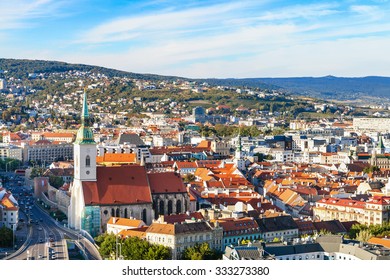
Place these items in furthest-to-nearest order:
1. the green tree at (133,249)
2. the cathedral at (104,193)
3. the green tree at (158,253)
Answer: the cathedral at (104,193)
the green tree at (133,249)
the green tree at (158,253)

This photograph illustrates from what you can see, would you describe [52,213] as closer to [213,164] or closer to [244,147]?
[213,164]

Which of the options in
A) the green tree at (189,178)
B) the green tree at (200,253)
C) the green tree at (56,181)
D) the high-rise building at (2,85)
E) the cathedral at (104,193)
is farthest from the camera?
the high-rise building at (2,85)

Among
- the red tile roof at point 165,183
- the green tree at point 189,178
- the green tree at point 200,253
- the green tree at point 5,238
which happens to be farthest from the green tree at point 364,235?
the green tree at point 189,178

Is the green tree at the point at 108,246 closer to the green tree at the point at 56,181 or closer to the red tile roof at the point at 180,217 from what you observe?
the red tile roof at the point at 180,217

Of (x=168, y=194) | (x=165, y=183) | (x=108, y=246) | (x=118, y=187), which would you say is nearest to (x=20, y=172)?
(x=165, y=183)

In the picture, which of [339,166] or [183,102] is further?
[183,102]

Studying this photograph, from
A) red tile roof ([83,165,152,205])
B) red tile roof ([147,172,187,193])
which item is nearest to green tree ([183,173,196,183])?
red tile roof ([147,172,187,193])

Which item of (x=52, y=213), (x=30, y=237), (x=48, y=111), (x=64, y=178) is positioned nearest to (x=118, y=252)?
(x=30, y=237)

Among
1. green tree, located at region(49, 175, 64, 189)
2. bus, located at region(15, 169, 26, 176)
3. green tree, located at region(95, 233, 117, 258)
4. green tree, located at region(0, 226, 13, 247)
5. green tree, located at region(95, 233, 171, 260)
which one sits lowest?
bus, located at region(15, 169, 26, 176)

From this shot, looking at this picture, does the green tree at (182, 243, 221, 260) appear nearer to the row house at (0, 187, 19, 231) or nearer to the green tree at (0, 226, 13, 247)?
the green tree at (0, 226, 13, 247)
